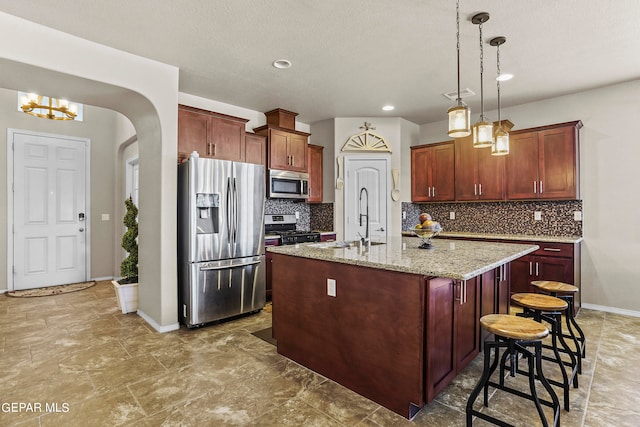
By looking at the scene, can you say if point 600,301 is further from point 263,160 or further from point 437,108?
point 263,160

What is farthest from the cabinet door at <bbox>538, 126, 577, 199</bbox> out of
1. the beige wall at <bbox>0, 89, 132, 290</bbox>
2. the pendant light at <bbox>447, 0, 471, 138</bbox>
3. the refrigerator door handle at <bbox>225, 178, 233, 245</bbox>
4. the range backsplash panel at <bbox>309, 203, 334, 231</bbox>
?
the beige wall at <bbox>0, 89, 132, 290</bbox>

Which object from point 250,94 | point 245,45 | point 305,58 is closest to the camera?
point 245,45

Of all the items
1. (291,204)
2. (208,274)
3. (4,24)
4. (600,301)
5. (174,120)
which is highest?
(4,24)

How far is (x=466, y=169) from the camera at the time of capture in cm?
502

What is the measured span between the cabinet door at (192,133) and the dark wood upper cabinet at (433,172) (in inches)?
132

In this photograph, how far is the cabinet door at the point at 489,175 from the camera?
4.70 meters

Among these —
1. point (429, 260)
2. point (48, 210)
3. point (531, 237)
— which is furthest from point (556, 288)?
point (48, 210)

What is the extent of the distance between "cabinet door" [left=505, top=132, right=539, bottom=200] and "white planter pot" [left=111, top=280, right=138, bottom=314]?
5.06 metres

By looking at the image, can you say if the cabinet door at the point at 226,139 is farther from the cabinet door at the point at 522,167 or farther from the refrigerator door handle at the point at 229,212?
the cabinet door at the point at 522,167

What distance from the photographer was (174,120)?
11.4 feet

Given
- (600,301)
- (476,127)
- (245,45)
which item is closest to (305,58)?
(245,45)

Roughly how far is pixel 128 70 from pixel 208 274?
213 cm

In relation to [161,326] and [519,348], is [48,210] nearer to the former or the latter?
[161,326]

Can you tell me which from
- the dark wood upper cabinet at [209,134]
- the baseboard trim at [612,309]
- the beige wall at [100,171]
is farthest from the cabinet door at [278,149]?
the baseboard trim at [612,309]
